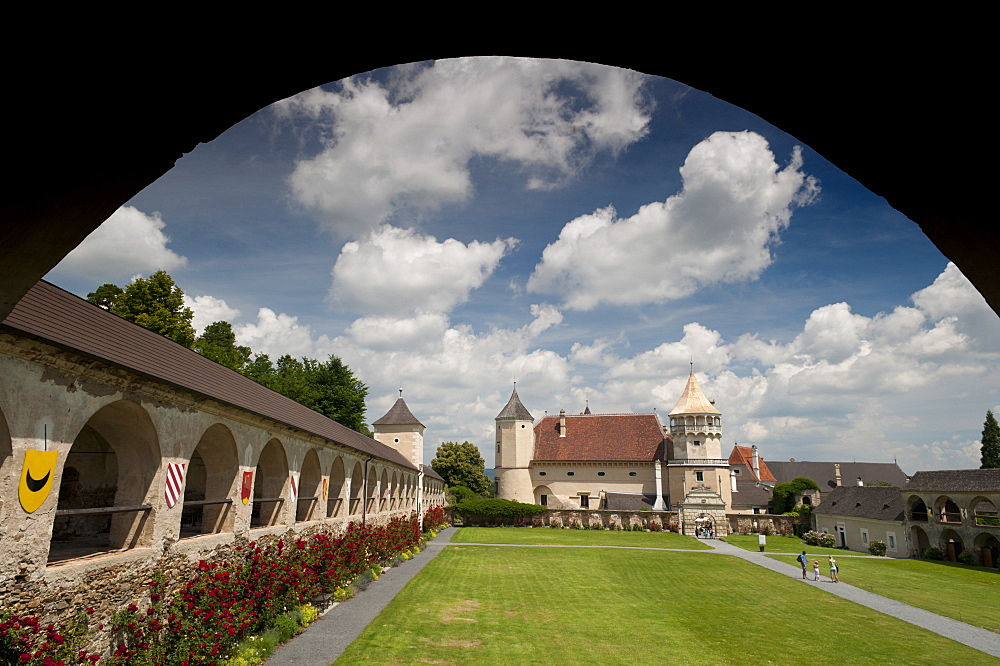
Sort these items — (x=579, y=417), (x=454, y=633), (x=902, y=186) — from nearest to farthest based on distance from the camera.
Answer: (x=902, y=186), (x=454, y=633), (x=579, y=417)

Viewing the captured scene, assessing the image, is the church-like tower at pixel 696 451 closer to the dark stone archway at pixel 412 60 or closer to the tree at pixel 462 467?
the tree at pixel 462 467

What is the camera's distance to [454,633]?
13.8 metres

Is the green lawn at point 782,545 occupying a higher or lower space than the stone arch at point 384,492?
lower

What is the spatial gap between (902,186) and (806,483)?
202ft

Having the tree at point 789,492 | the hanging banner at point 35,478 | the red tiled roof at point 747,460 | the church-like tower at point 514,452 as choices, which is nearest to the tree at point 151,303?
the hanging banner at point 35,478

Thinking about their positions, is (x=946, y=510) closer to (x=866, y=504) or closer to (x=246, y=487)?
(x=866, y=504)

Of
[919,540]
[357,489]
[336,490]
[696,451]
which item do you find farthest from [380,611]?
[696,451]

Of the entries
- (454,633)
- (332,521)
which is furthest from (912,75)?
(332,521)

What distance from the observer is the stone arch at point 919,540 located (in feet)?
124

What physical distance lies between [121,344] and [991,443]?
94091 millimetres

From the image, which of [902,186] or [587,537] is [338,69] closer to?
[902,186]

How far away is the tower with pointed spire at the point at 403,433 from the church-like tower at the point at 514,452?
515 inches

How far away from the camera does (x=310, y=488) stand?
1941 cm

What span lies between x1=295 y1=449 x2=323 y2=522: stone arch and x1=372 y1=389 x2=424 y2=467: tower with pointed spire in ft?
104
